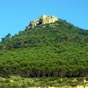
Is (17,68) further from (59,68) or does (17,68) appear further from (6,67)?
(59,68)

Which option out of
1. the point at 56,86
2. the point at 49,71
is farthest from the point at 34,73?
the point at 56,86

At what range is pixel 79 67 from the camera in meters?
162

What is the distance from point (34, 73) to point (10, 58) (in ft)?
120

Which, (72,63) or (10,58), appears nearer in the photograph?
(72,63)

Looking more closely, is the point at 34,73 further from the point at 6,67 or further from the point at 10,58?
the point at 10,58

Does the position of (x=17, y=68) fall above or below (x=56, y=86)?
above

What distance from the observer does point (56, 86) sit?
88562 mm

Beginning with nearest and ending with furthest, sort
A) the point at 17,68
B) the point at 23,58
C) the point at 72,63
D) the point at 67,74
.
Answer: the point at 67,74 → the point at 17,68 → the point at 72,63 → the point at 23,58

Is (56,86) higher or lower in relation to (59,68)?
lower

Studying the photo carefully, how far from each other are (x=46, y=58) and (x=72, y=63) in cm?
2113

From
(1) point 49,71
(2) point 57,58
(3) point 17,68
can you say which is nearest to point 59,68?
(1) point 49,71

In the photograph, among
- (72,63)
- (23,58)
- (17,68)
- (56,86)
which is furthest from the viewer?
(23,58)

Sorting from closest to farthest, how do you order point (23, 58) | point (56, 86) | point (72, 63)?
point (56, 86)
point (72, 63)
point (23, 58)

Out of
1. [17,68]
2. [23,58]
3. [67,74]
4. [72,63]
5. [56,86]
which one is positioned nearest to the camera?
[56,86]
